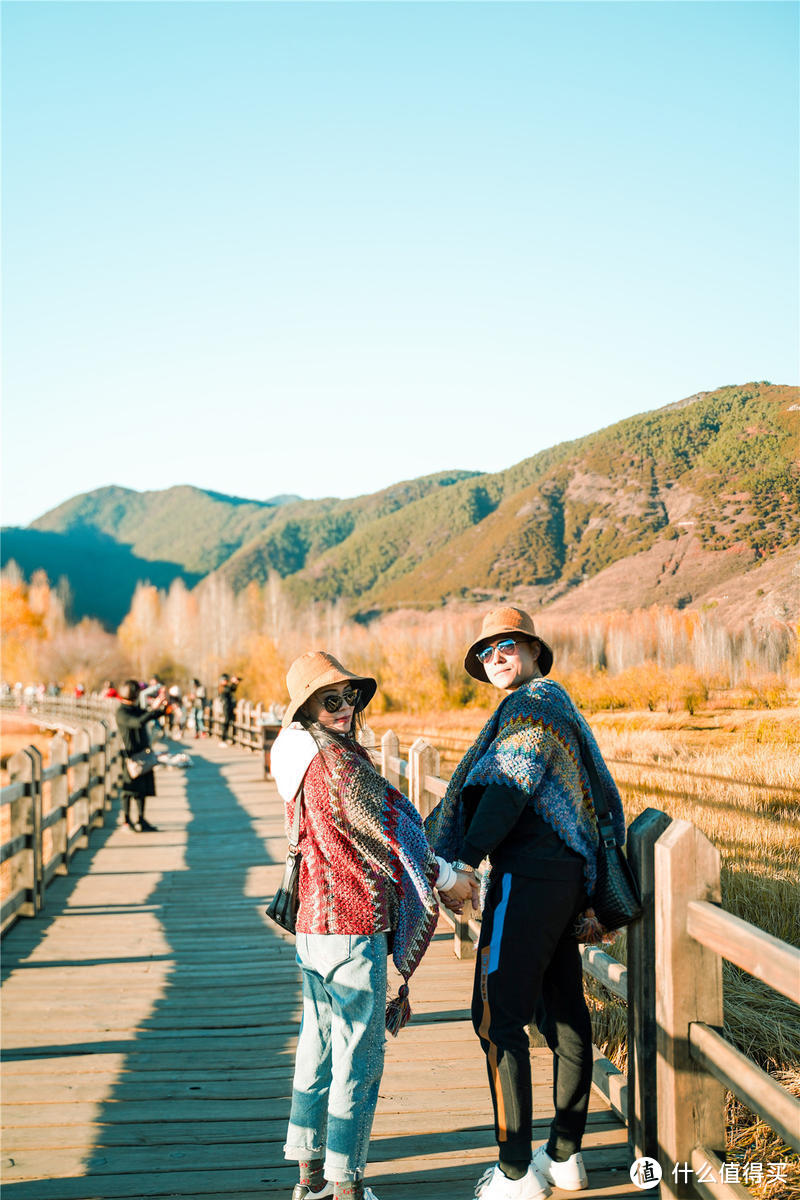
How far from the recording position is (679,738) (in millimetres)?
6117

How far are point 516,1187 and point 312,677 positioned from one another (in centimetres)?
163

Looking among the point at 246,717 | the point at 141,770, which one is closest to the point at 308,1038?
the point at 141,770

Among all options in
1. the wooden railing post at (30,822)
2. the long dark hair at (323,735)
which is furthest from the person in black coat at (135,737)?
the long dark hair at (323,735)

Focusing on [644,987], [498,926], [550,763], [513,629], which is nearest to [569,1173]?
[644,987]

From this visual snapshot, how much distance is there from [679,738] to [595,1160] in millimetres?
2996

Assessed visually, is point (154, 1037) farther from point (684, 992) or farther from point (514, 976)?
point (684, 992)

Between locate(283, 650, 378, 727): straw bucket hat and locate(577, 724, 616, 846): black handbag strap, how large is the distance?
0.68 meters

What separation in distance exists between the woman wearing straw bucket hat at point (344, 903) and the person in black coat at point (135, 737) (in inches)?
317

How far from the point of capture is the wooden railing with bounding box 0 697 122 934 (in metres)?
7.27

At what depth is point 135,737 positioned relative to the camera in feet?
35.6

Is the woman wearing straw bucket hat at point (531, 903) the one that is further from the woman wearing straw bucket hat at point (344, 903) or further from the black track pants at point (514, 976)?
the woman wearing straw bucket hat at point (344, 903)

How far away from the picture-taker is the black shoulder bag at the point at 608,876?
3.13m

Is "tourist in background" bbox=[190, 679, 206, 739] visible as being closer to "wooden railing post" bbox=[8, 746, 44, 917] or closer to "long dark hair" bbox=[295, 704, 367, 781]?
"wooden railing post" bbox=[8, 746, 44, 917]

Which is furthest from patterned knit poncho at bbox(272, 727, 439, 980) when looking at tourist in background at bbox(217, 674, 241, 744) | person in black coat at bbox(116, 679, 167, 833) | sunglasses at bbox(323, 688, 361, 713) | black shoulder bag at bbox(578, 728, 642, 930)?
tourist in background at bbox(217, 674, 241, 744)
